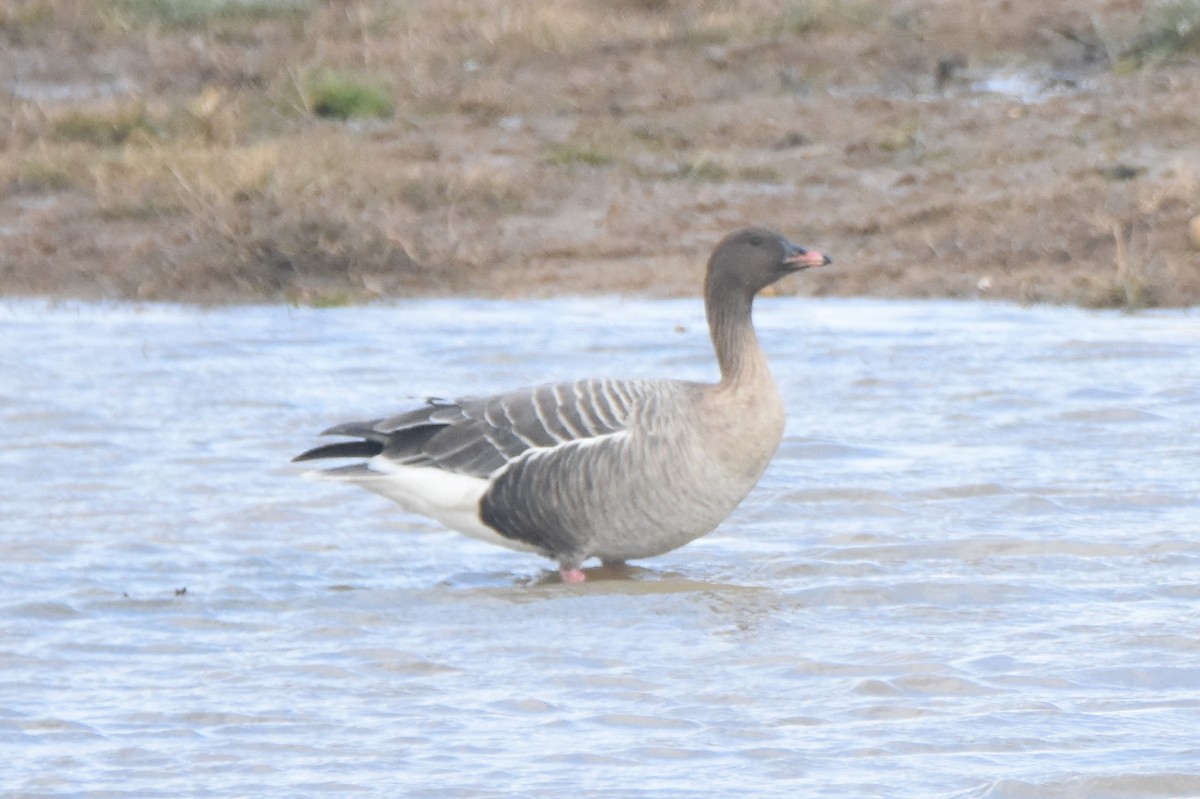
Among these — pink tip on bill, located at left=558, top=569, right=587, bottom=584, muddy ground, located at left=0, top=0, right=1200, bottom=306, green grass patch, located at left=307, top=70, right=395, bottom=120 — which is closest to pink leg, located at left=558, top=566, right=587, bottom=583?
pink tip on bill, located at left=558, top=569, right=587, bottom=584

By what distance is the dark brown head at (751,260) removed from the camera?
7.91 meters

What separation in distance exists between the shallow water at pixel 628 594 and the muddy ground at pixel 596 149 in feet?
5.12

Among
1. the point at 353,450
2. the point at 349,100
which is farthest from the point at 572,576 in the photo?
the point at 349,100

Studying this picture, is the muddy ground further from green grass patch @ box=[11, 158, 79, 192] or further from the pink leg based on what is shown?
the pink leg

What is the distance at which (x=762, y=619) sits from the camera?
22.2 ft

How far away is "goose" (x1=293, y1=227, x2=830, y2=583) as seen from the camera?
→ 23.5ft

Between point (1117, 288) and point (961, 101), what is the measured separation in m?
3.94

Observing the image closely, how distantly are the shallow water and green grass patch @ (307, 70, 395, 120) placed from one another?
4.87m

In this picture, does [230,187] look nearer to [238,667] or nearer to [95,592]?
[95,592]

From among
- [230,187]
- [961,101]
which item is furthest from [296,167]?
[961,101]

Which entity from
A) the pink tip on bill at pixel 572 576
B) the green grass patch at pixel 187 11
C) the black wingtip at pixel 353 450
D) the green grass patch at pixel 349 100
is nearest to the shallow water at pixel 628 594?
the pink tip on bill at pixel 572 576

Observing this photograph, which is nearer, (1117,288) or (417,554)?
(417,554)

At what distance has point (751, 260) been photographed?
7938 millimetres

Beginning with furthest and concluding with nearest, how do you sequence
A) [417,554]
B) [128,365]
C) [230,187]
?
[230,187]
[128,365]
[417,554]
